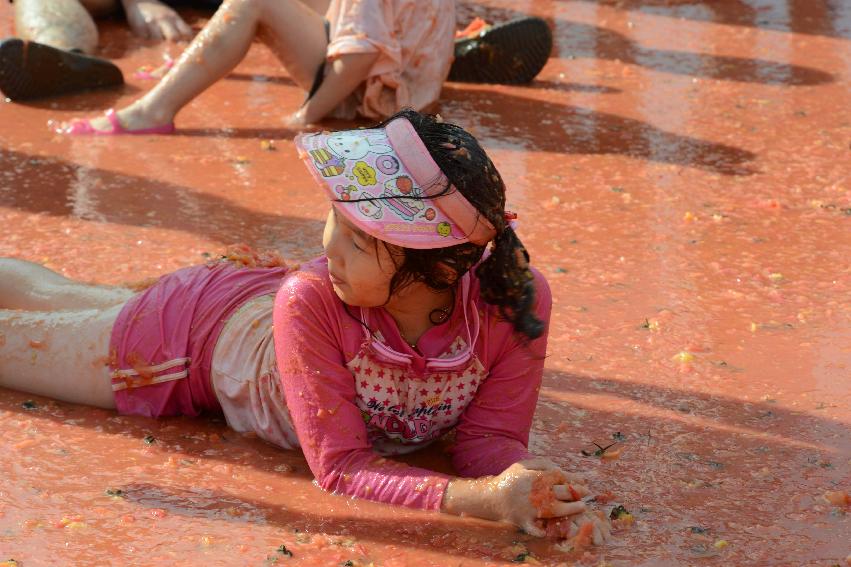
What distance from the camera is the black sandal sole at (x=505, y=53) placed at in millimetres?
6270

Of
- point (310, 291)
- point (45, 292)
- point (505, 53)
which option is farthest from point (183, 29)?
point (310, 291)

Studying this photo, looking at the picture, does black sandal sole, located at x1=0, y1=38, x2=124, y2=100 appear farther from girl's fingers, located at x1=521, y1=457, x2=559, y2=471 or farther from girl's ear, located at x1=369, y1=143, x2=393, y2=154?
girl's fingers, located at x1=521, y1=457, x2=559, y2=471

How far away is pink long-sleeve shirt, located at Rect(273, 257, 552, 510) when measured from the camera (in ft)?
9.09

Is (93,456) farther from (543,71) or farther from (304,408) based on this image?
(543,71)

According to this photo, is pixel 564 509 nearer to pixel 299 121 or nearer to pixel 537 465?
pixel 537 465

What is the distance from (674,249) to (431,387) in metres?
1.80

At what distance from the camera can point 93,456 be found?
298 centimetres

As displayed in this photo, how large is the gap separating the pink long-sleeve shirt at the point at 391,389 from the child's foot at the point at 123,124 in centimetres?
277

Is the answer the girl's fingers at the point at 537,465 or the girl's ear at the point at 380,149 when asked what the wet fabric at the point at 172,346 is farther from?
the girl's fingers at the point at 537,465

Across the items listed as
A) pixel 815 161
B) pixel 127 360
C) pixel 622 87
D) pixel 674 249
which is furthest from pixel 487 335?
pixel 622 87

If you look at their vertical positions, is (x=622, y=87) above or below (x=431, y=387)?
below

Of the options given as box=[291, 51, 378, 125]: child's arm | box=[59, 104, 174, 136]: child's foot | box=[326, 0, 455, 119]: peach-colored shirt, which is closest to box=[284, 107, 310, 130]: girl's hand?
box=[291, 51, 378, 125]: child's arm

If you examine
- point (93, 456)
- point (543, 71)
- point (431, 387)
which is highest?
point (431, 387)

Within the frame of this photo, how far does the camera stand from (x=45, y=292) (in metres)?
3.53
